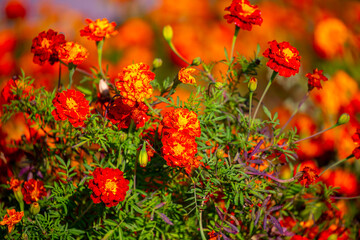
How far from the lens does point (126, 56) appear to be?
2107mm

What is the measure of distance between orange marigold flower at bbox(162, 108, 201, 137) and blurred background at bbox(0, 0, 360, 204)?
0.77m

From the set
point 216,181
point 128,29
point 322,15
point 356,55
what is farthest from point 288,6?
point 216,181

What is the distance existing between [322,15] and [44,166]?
6.76 feet

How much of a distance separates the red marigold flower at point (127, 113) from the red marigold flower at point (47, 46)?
18 centimetres

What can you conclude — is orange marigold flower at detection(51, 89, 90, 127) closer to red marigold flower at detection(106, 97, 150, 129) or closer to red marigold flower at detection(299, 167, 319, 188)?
red marigold flower at detection(106, 97, 150, 129)

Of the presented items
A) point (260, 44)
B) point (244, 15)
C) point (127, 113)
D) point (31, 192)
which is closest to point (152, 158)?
point (127, 113)

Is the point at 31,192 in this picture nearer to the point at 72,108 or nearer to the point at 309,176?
the point at 72,108

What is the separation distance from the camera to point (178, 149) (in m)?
0.59

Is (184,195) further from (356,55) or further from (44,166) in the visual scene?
(356,55)

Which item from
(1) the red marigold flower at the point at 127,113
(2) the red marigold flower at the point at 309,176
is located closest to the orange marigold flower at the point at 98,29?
(1) the red marigold flower at the point at 127,113

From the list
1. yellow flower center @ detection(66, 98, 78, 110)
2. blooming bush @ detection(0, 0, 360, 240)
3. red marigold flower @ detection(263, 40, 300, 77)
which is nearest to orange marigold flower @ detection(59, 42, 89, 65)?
blooming bush @ detection(0, 0, 360, 240)

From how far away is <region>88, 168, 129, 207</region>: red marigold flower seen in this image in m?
0.61

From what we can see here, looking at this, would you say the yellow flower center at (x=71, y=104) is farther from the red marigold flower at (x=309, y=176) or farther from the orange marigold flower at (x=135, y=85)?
the red marigold flower at (x=309, y=176)

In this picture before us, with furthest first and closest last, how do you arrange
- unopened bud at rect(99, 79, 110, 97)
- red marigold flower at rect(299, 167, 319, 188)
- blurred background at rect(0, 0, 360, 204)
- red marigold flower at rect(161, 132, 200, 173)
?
blurred background at rect(0, 0, 360, 204)
unopened bud at rect(99, 79, 110, 97)
red marigold flower at rect(299, 167, 319, 188)
red marigold flower at rect(161, 132, 200, 173)
